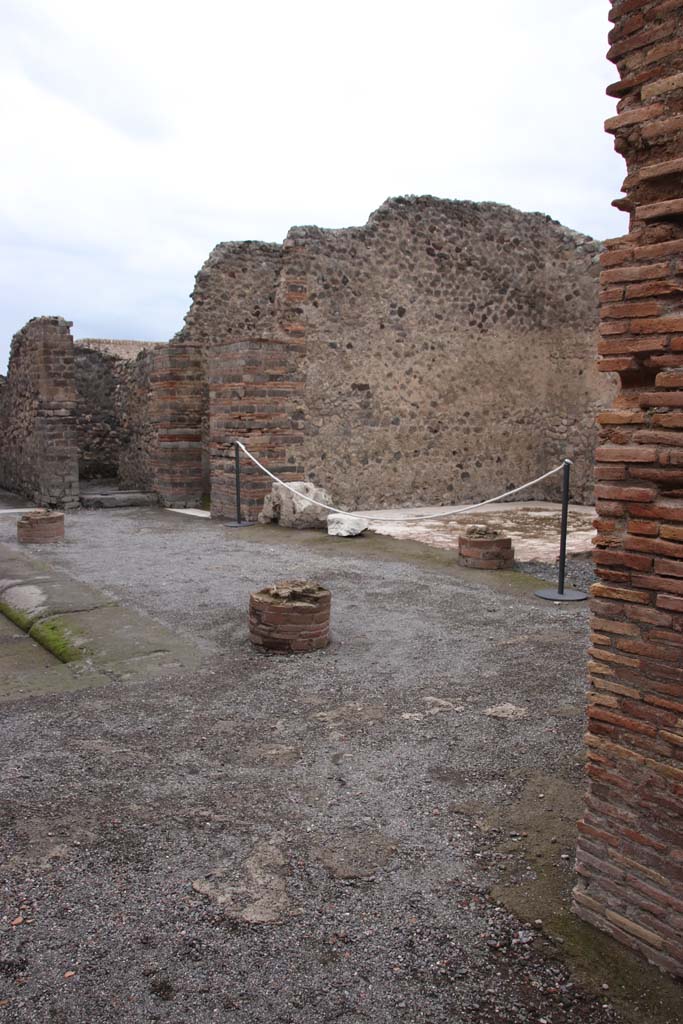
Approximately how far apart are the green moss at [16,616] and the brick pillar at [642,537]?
171 inches

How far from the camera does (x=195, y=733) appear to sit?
372 centimetres

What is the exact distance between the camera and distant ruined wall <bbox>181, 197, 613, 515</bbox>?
10.8m

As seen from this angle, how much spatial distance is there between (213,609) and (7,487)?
11244mm

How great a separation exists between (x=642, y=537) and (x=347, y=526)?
685cm

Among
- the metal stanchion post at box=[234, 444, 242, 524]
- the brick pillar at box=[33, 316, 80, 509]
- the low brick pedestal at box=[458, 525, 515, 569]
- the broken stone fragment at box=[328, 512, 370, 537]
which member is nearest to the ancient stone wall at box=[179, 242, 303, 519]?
the metal stanchion post at box=[234, 444, 242, 524]

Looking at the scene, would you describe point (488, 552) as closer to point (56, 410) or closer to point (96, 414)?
point (56, 410)

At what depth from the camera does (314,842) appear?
2795mm

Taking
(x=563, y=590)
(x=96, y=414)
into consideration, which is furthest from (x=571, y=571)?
(x=96, y=414)

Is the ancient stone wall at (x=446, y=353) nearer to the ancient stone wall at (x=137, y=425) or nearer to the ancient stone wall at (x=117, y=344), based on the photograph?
the ancient stone wall at (x=137, y=425)

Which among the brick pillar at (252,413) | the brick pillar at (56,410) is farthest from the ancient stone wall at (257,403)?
the brick pillar at (56,410)

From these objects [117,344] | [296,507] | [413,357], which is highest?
[117,344]

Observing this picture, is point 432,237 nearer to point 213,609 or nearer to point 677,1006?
point 213,609

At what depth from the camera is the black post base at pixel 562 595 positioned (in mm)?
6121

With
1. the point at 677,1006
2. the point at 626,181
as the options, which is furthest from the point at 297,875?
the point at 626,181
